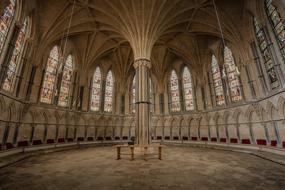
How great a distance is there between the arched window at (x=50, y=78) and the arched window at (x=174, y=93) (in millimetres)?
15386

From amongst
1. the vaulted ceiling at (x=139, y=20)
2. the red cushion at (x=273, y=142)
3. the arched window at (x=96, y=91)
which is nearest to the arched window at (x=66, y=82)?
the vaulted ceiling at (x=139, y=20)

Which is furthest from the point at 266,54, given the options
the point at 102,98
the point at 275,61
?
the point at 102,98

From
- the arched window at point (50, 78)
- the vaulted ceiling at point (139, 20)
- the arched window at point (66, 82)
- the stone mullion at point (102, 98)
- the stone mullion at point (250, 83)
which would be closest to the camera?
the stone mullion at point (250, 83)

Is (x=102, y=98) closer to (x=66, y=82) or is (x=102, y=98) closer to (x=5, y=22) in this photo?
(x=66, y=82)

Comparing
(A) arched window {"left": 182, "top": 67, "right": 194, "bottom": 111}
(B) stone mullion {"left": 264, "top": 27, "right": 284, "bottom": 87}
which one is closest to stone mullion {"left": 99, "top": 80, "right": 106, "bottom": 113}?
(A) arched window {"left": 182, "top": 67, "right": 194, "bottom": 111}

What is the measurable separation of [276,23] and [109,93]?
19358 millimetres

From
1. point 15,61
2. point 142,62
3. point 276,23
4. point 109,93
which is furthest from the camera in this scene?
point 109,93

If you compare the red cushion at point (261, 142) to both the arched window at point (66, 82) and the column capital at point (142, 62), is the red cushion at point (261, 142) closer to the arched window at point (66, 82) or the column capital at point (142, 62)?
the column capital at point (142, 62)

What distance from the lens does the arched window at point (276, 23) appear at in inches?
390

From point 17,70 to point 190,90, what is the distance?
19.1 m

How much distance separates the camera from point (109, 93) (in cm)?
2173

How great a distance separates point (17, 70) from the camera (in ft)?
37.4

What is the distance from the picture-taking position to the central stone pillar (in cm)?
1140

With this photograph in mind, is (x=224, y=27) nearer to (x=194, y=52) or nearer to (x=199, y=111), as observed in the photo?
(x=194, y=52)
